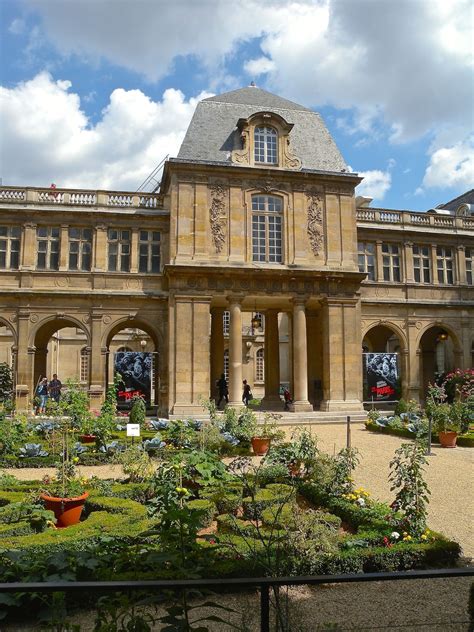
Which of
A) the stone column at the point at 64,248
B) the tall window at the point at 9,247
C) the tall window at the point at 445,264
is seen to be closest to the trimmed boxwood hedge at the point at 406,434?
the tall window at the point at 445,264

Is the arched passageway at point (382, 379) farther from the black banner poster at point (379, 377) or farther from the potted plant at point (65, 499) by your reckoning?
the potted plant at point (65, 499)

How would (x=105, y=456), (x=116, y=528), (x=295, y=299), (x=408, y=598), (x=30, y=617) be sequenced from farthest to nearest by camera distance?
(x=295, y=299)
(x=105, y=456)
(x=116, y=528)
(x=408, y=598)
(x=30, y=617)

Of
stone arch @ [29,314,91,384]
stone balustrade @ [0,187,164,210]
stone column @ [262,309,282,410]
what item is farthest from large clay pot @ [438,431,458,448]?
stone balustrade @ [0,187,164,210]

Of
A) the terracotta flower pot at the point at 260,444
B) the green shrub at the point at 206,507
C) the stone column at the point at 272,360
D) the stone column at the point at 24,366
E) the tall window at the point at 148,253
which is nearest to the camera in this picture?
the green shrub at the point at 206,507

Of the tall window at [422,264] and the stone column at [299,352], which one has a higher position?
the tall window at [422,264]

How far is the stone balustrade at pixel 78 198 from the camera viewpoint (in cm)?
2402

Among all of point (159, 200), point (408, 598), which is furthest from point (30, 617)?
point (159, 200)

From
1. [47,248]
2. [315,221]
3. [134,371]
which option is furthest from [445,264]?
[47,248]

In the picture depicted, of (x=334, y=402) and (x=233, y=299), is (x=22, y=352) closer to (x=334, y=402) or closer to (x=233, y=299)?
→ (x=233, y=299)

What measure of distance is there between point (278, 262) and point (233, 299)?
2929mm

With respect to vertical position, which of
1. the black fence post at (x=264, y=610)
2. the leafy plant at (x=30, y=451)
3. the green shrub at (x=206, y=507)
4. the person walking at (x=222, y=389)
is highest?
the person walking at (x=222, y=389)

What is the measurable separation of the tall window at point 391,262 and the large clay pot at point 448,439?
12.9 meters

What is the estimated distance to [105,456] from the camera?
1316 centimetres

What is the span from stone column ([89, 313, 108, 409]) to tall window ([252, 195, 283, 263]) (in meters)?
7.83
